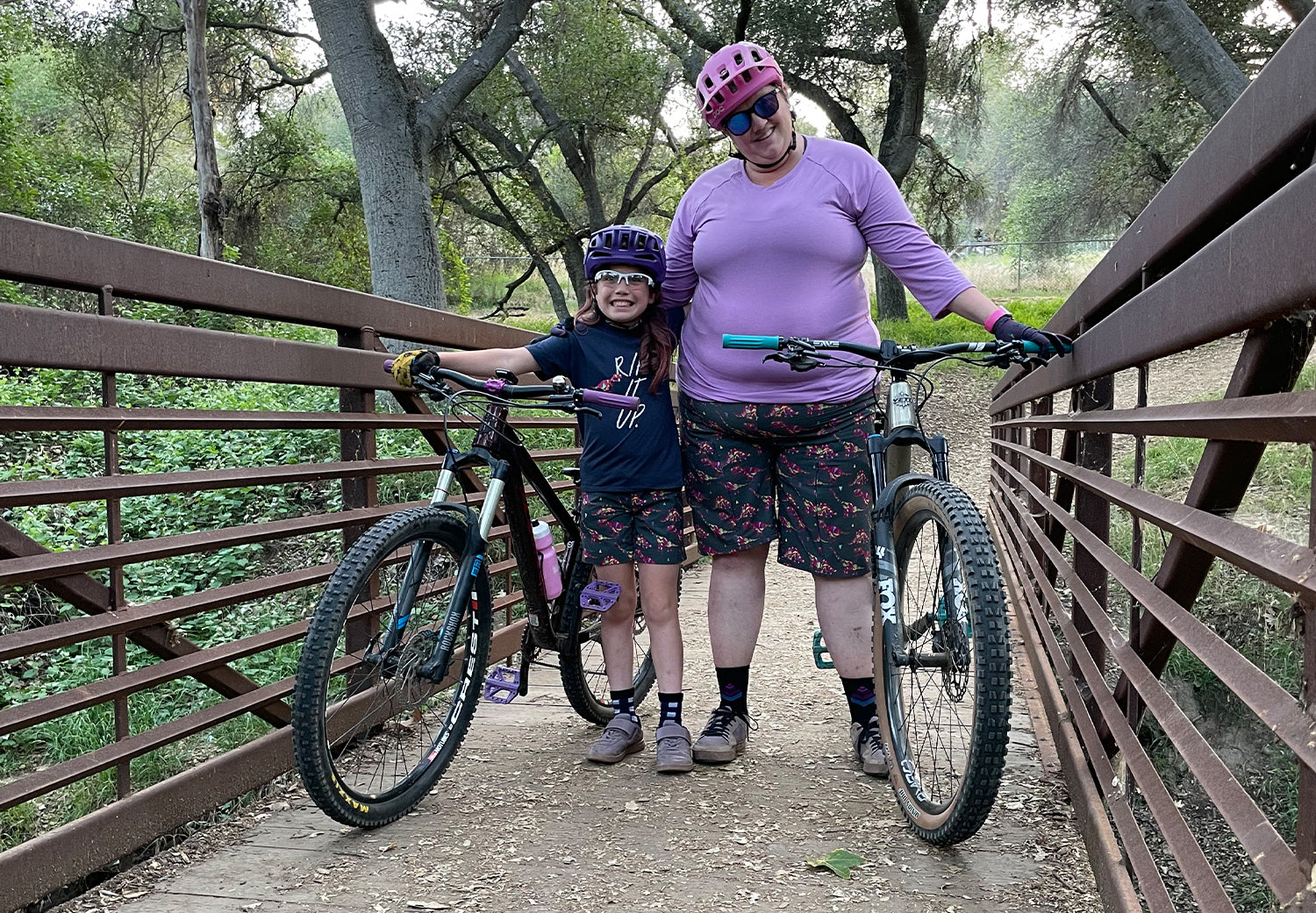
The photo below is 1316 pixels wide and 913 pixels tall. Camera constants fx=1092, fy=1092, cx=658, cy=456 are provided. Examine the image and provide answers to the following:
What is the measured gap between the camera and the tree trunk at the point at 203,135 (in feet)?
46.7

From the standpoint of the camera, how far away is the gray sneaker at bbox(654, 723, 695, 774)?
124 inches

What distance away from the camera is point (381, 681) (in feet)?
9.59

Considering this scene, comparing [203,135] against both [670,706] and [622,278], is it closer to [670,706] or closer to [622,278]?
[622,278]

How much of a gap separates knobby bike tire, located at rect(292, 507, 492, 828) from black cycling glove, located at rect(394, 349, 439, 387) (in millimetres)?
355

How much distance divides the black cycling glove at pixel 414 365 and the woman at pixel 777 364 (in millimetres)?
815

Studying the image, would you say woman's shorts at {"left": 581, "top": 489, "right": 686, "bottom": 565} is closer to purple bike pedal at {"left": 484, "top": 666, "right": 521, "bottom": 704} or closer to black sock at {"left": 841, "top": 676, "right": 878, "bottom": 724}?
purple bike pedal at {"left": 484, "top": 666, "right": 521, "bottom": 704}

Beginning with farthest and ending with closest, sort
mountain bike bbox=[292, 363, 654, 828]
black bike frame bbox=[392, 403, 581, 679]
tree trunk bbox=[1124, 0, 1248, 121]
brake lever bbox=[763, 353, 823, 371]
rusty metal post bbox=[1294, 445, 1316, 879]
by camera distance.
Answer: tree trunk bbox=[1124, 0, 1248, 121]
black bike frame bbox=[392, 403, 581, 679]
brake lever bbox=[763, 353, 823, 371]
mountain bike bbox=[292, 363, 654, 828]
rusty metal post bbox=[1294, 445, 1316, 879]

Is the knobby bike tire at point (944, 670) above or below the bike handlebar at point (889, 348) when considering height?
below

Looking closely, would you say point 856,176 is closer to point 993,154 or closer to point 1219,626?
point 1219,626

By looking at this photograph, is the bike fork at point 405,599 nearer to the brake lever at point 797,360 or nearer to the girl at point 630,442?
the girl at point 630,442

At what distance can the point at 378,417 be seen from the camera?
348 cm

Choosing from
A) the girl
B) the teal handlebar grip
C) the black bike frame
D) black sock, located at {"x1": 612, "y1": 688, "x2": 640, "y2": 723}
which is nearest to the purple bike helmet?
the girl

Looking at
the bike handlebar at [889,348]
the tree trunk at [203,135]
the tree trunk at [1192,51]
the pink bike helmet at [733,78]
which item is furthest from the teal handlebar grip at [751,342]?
the tree trunk at [203,135]

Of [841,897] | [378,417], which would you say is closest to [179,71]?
[378,417]
